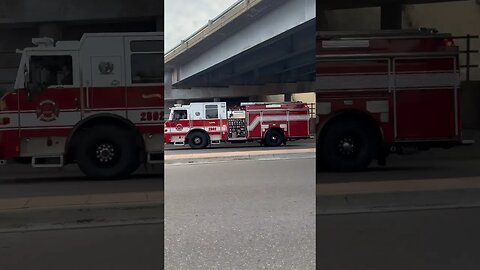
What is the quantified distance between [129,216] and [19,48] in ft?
3.06

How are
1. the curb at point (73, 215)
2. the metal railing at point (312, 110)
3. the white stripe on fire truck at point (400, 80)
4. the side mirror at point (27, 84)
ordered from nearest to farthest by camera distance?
1. the side mirror at point (27, 84)
2. the curb at point (73, 215)
3. the metal railing at point (312, 110)
4. the white stripe on fire truck at point (400, 80)

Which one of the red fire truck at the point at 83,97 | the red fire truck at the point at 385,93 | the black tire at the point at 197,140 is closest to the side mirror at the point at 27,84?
the red fire truck at the point at 83,97

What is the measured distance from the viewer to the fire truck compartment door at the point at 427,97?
2.80 m

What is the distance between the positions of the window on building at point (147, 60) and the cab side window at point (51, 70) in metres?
0.30

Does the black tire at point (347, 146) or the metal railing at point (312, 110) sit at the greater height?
the metal railing at point (312, 110)

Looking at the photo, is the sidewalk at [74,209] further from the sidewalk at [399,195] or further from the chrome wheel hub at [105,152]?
the sidewalk at [399,195]

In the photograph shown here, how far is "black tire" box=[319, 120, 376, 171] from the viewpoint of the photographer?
2.84m

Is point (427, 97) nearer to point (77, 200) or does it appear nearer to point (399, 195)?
point (399, 195)

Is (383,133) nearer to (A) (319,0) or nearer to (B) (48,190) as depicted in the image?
(A) (319,0)

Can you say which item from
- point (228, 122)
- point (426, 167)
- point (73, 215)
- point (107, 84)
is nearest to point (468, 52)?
point (426, 167)

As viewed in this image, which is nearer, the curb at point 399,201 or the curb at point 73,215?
the curb at point 73,215

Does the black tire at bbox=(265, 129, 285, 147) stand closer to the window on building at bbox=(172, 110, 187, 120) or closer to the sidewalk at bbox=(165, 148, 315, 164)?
the sidewalk at bbox=(165, 148, 315, 164)

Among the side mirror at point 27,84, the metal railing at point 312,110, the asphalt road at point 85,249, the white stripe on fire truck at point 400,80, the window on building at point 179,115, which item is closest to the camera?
the window on building at point 179,115

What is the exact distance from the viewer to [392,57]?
279 cm
